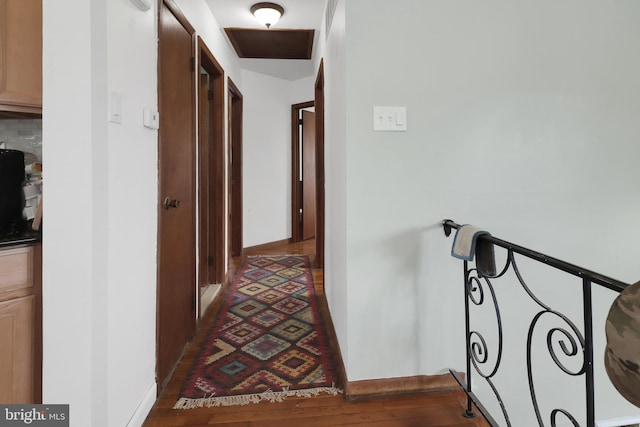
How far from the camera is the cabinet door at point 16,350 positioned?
1.17m

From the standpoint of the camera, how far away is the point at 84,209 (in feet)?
3.69

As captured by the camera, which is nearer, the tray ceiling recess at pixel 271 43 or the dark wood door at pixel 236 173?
the tray ceiling recess at pixel 271 43

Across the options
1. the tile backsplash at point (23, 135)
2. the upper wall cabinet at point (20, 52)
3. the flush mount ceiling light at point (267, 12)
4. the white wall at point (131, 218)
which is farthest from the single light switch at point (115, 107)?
the flush mount ceiling light at point (267, 12)

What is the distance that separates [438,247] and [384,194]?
1.25 feet

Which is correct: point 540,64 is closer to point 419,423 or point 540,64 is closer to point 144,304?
point 419,423

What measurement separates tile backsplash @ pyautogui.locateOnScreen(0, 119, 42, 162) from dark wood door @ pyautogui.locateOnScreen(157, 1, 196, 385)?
1.77ft

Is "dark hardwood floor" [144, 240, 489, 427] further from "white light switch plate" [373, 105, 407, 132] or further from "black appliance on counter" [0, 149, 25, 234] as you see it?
"white light switch plate" [373, 105, 407, 132]

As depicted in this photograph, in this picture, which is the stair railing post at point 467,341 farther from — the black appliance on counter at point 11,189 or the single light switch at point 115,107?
the black appliance on counter at point 11,189

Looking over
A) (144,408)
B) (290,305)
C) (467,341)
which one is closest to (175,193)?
(144,408)

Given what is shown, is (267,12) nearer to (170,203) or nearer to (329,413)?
(170,203)

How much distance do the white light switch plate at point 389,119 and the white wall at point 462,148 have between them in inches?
1.2

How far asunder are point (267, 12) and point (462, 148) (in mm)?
2005

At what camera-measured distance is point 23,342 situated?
3.98 feet

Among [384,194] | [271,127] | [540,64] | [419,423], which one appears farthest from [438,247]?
[271,127]
